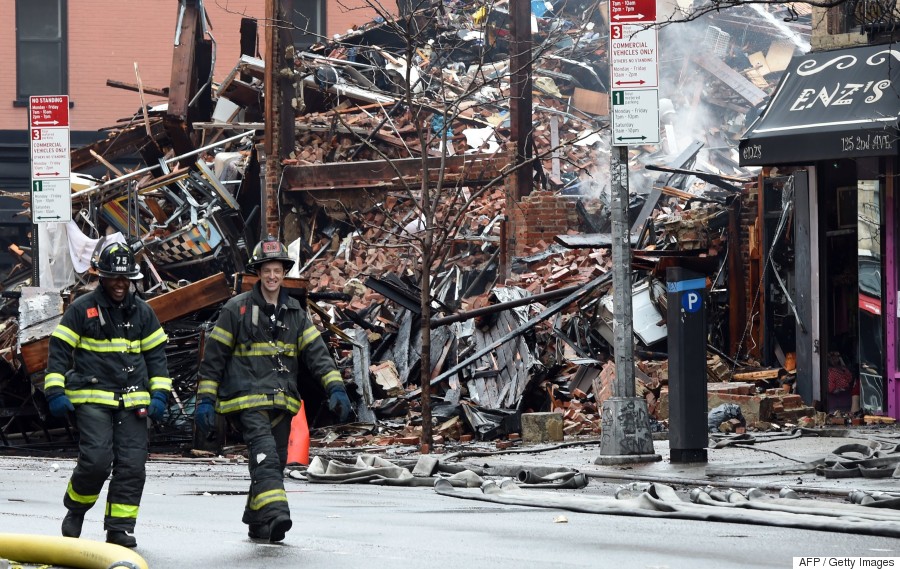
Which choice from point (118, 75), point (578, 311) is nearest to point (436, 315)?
point (578, 311)

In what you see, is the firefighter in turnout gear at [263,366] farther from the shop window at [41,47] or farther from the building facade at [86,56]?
the shop window at [41,47]

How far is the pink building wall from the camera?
34688 mm

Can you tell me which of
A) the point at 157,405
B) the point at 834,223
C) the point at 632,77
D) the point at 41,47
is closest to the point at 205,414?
the point at 157,405

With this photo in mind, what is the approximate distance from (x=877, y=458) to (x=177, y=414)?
10130 millimetres

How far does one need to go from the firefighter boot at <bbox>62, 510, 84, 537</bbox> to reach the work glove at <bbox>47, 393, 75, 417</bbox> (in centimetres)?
57

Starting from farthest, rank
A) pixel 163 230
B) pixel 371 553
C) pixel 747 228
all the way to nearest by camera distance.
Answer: pixel 163 230 → pixel 747 228 → pixel 371 553

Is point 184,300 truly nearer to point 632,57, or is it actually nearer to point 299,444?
point 299,444

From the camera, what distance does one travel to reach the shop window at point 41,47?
34844mm

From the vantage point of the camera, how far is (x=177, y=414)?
19422 millimetres

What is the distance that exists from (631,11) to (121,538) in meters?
7.00

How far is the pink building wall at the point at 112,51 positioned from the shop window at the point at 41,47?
0.53ft

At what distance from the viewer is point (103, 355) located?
8.31 meters

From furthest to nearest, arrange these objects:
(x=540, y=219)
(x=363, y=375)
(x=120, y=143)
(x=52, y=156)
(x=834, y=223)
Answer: (x=120, y=143) < (x=540, y=219) < (x=363, y=375) < (x=834, y=223) < (x=52, y=156)

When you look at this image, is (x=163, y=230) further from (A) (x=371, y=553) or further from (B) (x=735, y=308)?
(A) (x=371, y=553)
